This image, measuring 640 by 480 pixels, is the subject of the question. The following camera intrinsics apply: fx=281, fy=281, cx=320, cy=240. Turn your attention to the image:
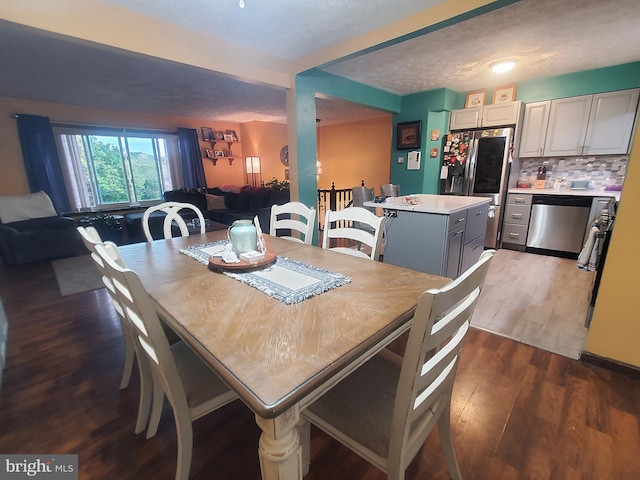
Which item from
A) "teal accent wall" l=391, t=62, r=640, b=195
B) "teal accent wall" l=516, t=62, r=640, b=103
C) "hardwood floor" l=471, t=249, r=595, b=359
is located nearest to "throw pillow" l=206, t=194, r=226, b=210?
"teal accent wall" l=391, t=62, r=640, b=195

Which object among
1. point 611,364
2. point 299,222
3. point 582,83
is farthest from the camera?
point 582,83

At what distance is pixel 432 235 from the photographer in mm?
2459

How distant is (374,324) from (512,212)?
4152 mm

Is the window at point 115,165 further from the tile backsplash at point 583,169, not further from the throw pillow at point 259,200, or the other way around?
the tile backsplash at point 583,169

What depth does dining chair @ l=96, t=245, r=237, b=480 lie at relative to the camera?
0.83 m

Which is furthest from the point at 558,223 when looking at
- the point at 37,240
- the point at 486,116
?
the point at 37,240

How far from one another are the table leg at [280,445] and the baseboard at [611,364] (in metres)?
2.02

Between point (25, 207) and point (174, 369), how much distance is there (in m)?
5.10

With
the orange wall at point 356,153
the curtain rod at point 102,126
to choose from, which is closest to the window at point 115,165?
the curtain rod at point 102,126

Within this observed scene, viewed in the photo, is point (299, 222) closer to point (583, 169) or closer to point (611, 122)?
point (611, 122)

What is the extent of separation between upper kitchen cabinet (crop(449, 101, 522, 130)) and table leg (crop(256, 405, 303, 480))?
4.70 meters

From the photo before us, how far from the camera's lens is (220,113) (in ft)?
18.9

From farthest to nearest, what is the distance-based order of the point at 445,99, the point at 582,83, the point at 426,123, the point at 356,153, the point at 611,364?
the point at 356,153, the point at 426,123, the point at 445,99, the point at 582,83, the point at 611,364

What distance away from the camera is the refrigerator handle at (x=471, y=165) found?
4.06m
